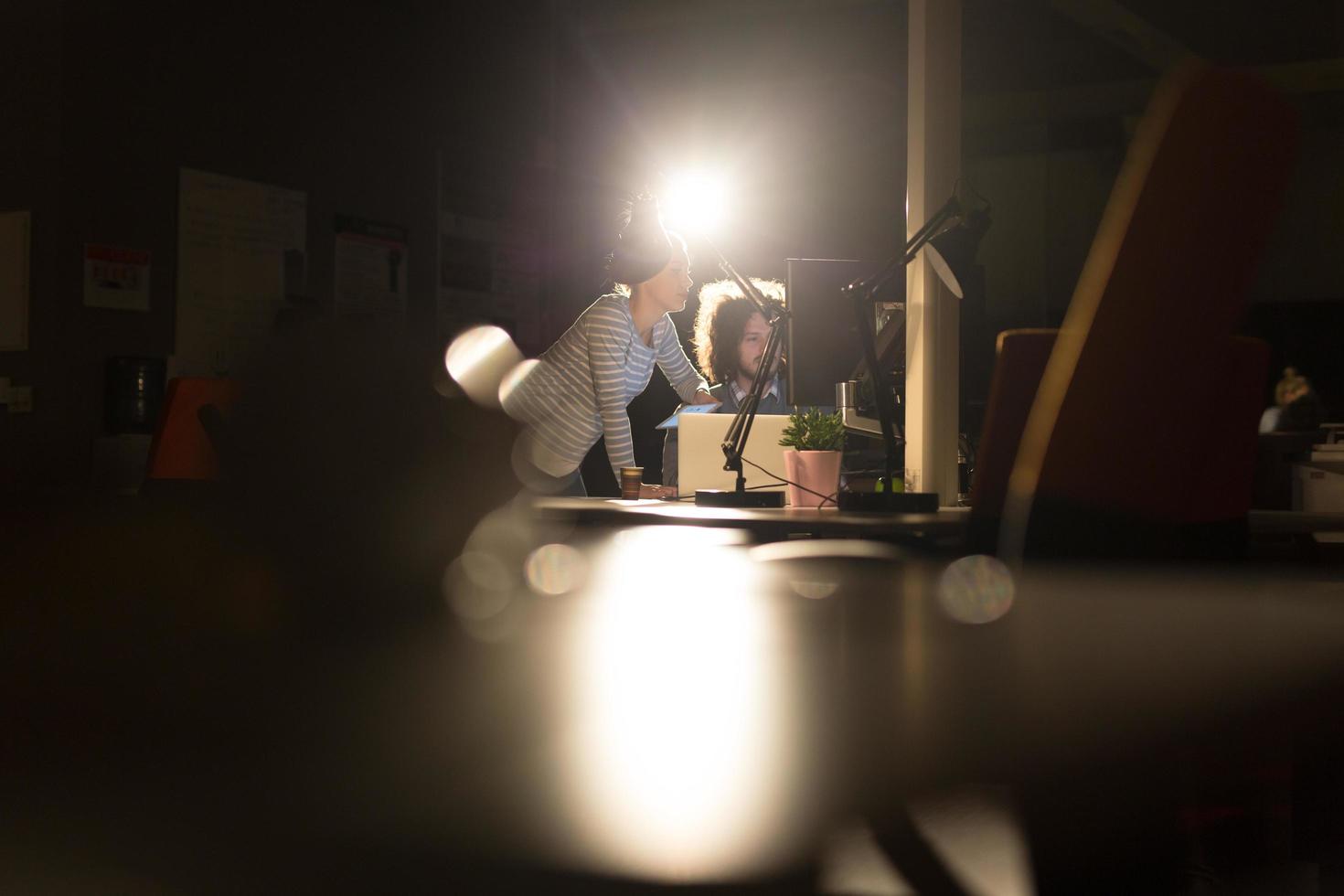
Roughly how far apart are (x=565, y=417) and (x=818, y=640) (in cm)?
236

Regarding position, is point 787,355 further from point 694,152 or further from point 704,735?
point 694,152

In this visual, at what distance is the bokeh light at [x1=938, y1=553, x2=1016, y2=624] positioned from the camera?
1.04 meters

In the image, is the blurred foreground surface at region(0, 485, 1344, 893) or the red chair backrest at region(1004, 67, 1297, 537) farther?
the red chair backrest at region(1004, 67, 1297, 537)

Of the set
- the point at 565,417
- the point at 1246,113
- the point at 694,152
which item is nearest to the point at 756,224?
the point at 694,152

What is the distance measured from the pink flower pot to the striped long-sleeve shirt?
2.97ft

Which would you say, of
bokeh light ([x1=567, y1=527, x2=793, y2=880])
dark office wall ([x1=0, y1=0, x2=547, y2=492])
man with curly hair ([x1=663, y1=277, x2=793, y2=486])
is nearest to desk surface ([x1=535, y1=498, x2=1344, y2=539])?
bokeh light ([x1=567, y1=527, x2=793, y2=880])

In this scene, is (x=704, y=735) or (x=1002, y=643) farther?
(x=1002, y=643)

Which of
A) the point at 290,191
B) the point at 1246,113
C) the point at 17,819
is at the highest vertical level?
the point at 290,191

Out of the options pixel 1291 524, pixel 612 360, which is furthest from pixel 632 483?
pixel 1291 524

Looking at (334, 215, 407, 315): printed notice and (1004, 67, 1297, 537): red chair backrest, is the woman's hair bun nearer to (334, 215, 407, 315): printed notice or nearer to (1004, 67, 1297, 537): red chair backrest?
(1004, 67, 1297, 537): red chair backrest

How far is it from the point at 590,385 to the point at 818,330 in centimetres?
75

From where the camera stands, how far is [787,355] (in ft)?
9.00

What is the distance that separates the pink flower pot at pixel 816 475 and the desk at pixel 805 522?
400mm

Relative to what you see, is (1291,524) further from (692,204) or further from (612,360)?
(612,360)
